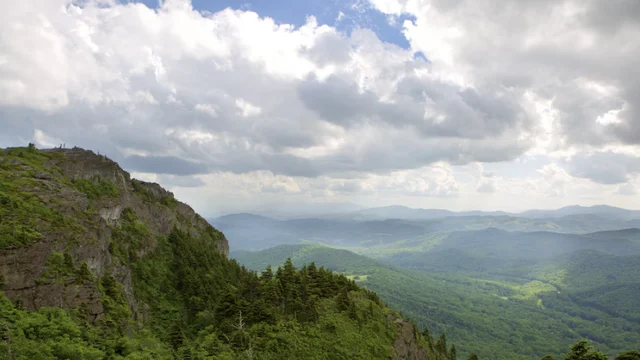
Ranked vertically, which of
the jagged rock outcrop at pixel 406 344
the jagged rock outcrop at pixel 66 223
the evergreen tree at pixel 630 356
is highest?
the jagged rock outcrop at pixel 66 223

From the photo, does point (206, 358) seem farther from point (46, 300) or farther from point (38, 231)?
point (38, 231)

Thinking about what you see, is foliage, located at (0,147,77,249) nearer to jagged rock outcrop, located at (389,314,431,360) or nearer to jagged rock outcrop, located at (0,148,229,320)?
jagged rock outcrop, located at (0,148,229,320)

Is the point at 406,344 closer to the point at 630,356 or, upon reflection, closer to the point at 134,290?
the point at 630,356

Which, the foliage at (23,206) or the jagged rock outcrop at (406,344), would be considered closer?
the foliage at (23,206)

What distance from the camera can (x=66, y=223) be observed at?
41.8 meters

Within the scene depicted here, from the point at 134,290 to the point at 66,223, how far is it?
1641cm

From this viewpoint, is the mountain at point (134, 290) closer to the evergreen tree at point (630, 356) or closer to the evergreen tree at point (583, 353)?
the evergreen tree at point (583, 353)

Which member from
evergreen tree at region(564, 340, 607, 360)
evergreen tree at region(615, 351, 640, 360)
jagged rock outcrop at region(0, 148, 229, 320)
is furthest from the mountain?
evergreen tree at region(615, 351, 640, 360)

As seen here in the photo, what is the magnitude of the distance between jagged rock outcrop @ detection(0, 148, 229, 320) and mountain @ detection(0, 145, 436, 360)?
5.5 inches

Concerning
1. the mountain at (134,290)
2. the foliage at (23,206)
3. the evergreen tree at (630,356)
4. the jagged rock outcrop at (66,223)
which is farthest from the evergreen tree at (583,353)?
the foliage at (23,206)

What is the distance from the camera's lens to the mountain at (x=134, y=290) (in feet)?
107

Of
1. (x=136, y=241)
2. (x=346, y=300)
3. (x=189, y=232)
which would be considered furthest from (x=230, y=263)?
(x=346, y=300)

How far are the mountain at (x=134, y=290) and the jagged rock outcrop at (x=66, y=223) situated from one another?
139 mm

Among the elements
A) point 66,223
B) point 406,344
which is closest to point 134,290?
point 66,223
